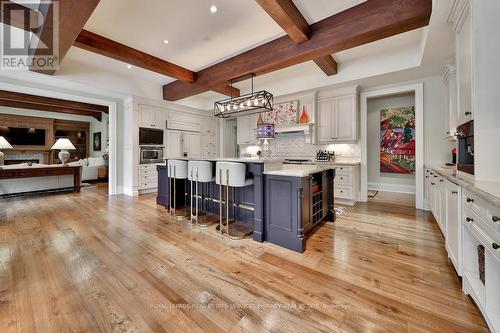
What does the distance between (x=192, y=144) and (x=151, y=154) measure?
4.68ft

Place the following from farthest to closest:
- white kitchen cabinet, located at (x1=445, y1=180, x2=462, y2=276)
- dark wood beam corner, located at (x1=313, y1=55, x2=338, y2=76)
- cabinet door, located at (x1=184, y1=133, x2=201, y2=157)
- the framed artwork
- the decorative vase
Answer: the framed artwork, cabinet door, located at (x1=184, y1=133, x2=201, y2=157), the decorative vase, dark wood beam corner, located at (x1=313, y1=55, x2=338, y2=76), white kitchen cabinet, located at (x1=445, y1=180, x2=462, y2=276)

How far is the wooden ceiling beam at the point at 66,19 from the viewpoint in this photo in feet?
7.20

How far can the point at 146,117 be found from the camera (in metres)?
5.61

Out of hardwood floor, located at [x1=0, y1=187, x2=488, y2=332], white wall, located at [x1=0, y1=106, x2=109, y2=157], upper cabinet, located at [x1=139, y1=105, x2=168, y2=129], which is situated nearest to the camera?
hardwood floor, located at [x1=0, y1=187, x2=488, y2=332]

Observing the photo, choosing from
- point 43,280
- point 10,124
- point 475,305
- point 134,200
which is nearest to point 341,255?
point 475,305

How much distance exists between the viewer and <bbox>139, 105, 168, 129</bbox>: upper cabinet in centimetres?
553

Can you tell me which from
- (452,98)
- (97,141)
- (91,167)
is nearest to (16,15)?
(91,167)

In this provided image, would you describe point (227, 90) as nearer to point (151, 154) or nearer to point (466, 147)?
point (151, 154)

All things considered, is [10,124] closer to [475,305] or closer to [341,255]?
[341,255]

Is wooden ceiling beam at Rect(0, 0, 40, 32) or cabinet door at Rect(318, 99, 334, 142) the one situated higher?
wooden ceiling beam at Rect(0, 0, 40, 32)

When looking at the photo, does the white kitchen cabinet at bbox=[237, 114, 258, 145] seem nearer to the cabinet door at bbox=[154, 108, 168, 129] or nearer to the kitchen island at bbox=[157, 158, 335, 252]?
the cabinet door at bbox=[154, 108, 168, 129]

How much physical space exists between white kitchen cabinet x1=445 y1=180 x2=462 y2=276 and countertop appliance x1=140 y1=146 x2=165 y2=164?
6001 mm

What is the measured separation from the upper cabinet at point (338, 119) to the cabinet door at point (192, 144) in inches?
157

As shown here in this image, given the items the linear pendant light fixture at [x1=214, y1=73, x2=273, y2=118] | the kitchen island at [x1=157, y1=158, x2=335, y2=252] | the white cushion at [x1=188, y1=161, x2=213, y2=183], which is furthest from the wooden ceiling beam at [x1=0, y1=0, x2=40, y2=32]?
the kitchen island at [x1=157, y1=158, x2=335, y2=252]
